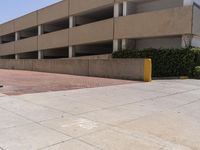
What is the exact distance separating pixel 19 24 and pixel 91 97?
39841mm

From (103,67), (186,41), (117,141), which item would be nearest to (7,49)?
(103,67)

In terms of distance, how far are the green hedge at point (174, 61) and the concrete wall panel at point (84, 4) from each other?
9.24 metres

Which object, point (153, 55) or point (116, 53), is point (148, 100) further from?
point (116, 53)

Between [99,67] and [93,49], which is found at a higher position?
[93,49]

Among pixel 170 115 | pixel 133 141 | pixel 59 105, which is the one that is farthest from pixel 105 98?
pixel 133 141

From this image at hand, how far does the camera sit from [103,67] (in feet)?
68.6

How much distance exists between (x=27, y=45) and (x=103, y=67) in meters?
26.2

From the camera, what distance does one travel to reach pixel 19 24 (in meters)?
46.3

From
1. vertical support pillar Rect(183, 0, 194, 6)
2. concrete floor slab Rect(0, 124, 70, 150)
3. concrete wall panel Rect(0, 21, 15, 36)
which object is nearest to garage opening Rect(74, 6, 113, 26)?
vertical support pillar Rect(183, 0, 194, 6)

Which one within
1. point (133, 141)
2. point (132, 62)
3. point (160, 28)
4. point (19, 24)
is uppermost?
point (19, 24)

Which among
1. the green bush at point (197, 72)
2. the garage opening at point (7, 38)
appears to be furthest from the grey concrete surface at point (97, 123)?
the garage opening at point (7, 38)

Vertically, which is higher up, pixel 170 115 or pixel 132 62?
pixel 132 62

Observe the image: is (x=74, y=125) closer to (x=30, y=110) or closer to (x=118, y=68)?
(x=30, y=110)

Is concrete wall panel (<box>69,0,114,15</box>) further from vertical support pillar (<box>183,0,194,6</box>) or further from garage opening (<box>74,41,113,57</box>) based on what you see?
vertical support pillar (<box>183,0,194,6</box>)
